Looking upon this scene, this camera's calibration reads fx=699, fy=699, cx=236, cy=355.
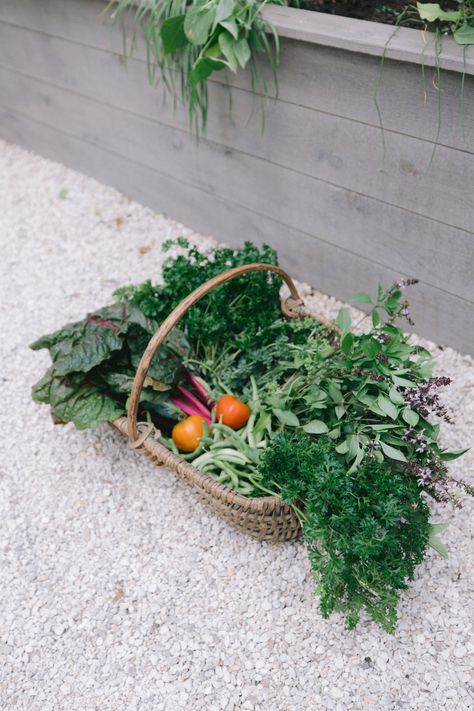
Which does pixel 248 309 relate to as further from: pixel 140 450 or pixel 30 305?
pixel 30 305

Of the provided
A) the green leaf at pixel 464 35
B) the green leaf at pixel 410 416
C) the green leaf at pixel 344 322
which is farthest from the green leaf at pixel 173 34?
the green leaf at pixel 410 416

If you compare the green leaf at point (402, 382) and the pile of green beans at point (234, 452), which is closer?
the green leaf at point (402, 382)

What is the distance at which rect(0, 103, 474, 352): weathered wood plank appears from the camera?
2506 millimetres

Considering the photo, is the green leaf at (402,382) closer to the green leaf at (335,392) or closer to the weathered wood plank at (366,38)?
the green leaf at (335,392)

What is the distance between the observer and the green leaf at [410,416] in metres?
1.76

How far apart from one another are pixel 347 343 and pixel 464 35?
0.93 m

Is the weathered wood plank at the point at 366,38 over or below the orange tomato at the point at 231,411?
over

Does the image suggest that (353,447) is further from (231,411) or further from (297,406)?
(231,411)

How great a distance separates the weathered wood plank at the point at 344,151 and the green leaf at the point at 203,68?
204 mm

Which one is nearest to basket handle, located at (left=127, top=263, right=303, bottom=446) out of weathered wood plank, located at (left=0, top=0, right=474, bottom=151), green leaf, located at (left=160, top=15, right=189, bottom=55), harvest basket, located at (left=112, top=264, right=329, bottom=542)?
harvest basket, located at (left=112, top=264, right=329, bottom=542)

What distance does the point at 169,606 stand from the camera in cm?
192

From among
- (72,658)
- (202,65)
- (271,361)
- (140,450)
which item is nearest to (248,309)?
(271,361)

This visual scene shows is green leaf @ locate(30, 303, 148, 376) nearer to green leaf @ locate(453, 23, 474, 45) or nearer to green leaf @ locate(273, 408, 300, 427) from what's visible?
green leaf @ locate(273, 408, 300, 427)

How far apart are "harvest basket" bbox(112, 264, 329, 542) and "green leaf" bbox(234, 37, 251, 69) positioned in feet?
2.56
